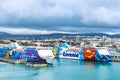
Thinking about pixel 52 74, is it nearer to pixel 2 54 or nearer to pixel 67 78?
pixel 67 78

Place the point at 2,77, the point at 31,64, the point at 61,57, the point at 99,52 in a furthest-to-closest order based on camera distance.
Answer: the point at 61,57 < the point at 99,52 < the point at 31,64 < the point at 2,77

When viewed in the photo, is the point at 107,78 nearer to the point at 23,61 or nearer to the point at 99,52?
the point at 23,61

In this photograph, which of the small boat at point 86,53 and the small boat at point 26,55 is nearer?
the small boat at point 26,55

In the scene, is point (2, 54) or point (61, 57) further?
point (61, 57)

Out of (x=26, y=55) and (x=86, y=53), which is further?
(x=86, y=53)

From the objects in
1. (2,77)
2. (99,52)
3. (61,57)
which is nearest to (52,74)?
(2,77)

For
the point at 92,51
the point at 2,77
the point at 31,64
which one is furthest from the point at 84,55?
the point at 2,77

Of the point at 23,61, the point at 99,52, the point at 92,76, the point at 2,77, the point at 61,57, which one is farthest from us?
the point at 61,57

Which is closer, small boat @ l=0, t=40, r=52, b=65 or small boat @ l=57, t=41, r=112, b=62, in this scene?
small boat @ l=0, t=40, r=52, b=65
